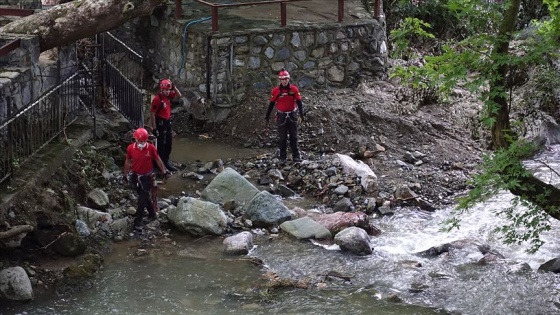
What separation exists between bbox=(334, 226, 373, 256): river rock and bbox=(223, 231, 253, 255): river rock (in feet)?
3.99

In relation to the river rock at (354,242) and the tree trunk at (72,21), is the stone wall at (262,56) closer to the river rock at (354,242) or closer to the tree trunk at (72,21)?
the tree trunk at (72,21)

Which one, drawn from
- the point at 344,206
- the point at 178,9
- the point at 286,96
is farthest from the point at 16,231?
the point at 178,9

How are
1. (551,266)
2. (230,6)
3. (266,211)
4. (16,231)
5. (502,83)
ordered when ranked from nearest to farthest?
1. (502,83)
2. (16,231)
3. (551,266)
4. (266,211)
5. (230,6)

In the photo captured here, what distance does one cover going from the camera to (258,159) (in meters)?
15.2

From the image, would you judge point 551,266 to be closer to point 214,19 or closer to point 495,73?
point 495,73

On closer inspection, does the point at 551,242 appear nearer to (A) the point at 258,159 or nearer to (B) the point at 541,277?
(B) the point at 541,277

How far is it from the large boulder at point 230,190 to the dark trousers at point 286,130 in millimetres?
1631

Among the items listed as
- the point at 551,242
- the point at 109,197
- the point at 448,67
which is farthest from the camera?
the point at 109,197

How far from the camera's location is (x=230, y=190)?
1331 cm


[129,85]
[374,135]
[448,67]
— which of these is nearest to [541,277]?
[448,67]

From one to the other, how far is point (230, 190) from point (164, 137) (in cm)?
186

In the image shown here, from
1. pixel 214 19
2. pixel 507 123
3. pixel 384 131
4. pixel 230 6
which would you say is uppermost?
pixel 230 6

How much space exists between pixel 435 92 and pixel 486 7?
6936mm

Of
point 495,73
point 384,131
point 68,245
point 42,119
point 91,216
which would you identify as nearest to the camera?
point 495,73
